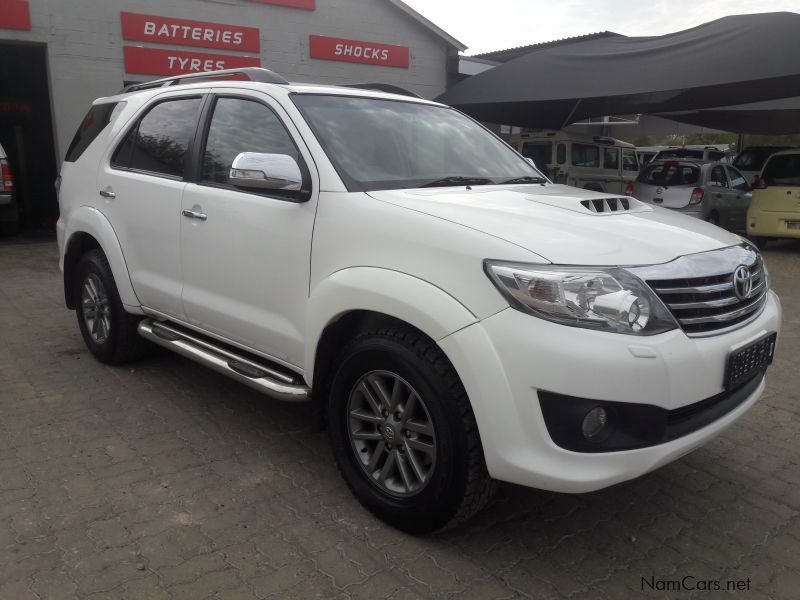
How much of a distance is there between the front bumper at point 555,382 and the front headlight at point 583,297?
0.04 m

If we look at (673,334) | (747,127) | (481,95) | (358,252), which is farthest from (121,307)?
(747,127)

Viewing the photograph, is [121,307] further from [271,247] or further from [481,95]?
[481,95]

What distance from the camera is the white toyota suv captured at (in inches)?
85.5

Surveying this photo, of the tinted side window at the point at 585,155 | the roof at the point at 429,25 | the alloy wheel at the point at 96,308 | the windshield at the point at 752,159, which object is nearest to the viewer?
the alloy wheel at the point at 96,308

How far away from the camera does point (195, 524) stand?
2709 mm

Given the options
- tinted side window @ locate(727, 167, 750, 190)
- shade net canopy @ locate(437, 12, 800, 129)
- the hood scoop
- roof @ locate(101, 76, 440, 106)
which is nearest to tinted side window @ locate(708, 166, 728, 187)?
tinted side window @ locate(727, 167, 750, 190)

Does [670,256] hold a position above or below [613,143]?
below

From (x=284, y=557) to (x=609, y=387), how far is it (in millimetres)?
1393

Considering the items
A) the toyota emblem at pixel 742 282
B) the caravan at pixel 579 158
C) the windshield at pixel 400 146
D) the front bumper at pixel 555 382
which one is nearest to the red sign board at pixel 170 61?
the caravan at pixel 579 158

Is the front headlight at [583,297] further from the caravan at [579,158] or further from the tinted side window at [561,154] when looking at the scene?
the tinted side window at [561,154]

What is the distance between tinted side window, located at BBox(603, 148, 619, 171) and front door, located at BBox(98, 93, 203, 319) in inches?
515

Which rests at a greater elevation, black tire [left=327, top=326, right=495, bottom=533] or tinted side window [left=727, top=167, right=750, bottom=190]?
tinted side window [left=727, top=167, right=750, bottom=190]

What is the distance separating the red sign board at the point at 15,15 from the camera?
9.55m

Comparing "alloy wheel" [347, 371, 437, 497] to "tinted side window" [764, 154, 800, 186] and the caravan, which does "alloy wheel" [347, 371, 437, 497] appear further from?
the caravan
